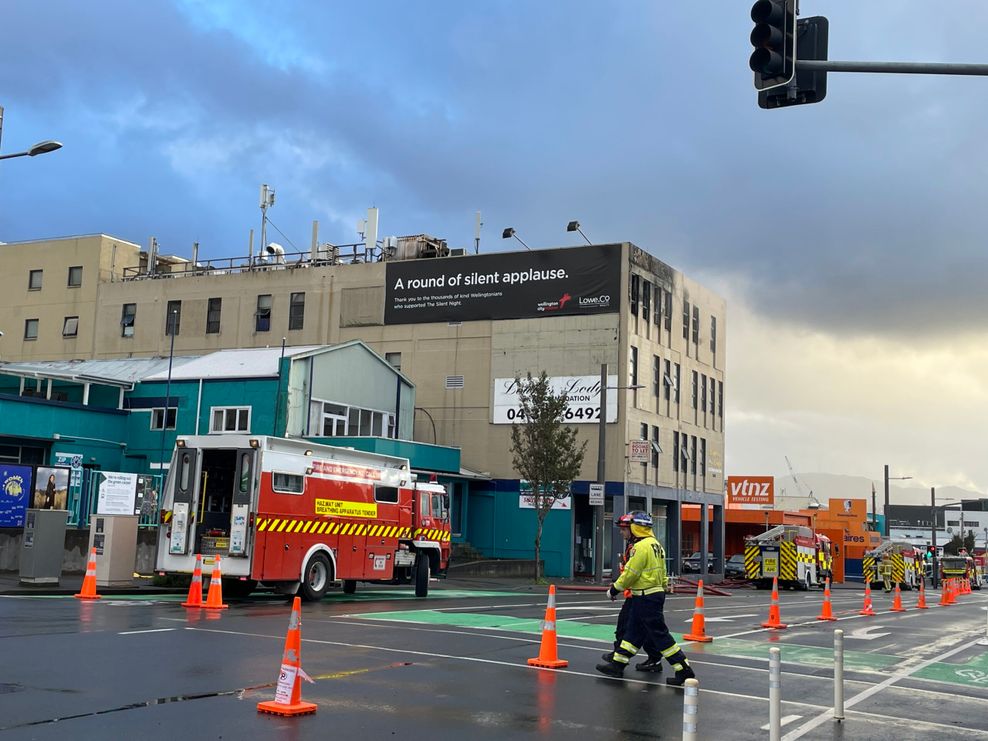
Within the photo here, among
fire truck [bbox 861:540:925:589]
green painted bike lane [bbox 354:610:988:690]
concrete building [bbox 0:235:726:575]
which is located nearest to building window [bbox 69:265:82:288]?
concrete building [bbox 0:235:726:575]

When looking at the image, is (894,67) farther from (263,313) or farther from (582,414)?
(263,313)

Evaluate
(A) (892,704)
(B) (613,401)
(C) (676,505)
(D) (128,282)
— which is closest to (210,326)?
(D) (128,282)

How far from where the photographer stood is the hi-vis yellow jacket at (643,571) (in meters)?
11.8

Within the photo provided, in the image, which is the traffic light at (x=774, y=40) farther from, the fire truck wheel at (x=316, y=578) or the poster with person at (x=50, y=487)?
the poster with person at (x=50, y=487)

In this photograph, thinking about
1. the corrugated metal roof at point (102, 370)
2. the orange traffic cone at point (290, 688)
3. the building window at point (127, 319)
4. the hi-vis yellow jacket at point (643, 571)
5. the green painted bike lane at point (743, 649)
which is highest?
the building window at point (127, 319)

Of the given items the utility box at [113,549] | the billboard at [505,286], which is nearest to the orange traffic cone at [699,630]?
the utility box at [113,549]

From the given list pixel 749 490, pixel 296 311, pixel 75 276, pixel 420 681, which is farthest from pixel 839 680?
pixel 749 490

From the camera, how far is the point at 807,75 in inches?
429

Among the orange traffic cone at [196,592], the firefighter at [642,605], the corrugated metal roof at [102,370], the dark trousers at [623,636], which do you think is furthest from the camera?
the corrugated metal roof at [102,370]

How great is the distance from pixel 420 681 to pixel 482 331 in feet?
122

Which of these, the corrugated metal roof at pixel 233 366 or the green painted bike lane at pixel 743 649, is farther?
the corrugated metal roof at pixel 233 366

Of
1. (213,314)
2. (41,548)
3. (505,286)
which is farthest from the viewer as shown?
(213,314)

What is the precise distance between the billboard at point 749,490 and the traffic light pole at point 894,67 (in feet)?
199

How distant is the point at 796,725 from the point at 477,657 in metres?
4.53
